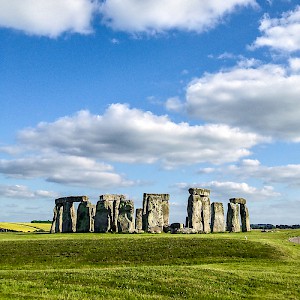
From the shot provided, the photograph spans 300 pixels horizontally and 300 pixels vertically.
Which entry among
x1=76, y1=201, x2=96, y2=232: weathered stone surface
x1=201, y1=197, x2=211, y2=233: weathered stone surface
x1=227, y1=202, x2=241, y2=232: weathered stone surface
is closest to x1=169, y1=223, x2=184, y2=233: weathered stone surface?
x1=201, y1=197, x2=211, y2=233: weathered stone surface

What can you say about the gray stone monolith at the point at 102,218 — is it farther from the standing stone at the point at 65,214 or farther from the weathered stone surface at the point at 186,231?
the weathered stone surface at the point at 186,231

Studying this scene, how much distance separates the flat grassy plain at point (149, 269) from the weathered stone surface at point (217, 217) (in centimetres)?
1548

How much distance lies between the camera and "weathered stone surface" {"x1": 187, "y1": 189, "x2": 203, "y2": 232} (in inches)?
1871

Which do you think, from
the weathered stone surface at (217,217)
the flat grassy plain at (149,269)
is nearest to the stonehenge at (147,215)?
the weathered stone surface at (217,217)

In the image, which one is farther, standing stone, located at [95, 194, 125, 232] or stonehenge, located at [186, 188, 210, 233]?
stonehenge, located at [186, 188, 210, 233]

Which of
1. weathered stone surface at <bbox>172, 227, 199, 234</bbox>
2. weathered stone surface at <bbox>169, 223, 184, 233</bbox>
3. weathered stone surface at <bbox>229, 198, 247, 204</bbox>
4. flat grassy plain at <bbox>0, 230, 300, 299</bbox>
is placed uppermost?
weathered stone surface at <bbox>229, 198, 247, 204</bbox>

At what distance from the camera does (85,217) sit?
166ft

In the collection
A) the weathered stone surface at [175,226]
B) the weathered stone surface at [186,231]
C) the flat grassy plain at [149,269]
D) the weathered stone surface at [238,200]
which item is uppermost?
the weathered stone surface at [238,200]

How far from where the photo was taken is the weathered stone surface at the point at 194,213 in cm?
4753

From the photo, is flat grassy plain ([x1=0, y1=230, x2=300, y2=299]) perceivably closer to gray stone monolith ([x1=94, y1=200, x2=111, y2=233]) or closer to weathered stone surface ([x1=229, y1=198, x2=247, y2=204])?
gray stone monolith ([x1=94, y1=200, x2=111, y2=233])

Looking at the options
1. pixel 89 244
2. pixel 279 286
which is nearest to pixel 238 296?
pixel 279 286

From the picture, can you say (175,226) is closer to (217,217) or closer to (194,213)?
(194,213)

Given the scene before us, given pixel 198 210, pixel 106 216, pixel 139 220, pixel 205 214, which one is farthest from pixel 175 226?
pixel 106 216

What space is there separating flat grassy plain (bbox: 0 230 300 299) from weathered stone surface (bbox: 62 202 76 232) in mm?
15842
